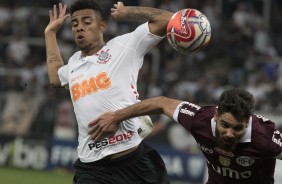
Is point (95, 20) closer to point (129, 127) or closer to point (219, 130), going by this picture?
point (129, 127)

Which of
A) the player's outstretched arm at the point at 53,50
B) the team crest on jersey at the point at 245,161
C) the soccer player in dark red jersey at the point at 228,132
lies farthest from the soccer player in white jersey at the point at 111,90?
the team crest on jersey at the point at 245,161

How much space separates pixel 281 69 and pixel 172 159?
3358mm

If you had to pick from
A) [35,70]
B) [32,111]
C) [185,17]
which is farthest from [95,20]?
[35,70]

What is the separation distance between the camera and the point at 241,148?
6.67 metres

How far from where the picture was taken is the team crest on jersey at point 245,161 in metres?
6.70

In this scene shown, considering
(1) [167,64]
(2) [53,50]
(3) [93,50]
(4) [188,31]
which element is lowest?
(1) [167,64]

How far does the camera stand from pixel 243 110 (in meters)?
6.44

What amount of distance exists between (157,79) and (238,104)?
1236 cm

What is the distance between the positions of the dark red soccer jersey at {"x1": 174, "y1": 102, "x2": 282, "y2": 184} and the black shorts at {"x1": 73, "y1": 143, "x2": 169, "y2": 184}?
2.60 ft

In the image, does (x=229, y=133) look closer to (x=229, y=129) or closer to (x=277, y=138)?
(x=229, y=129)

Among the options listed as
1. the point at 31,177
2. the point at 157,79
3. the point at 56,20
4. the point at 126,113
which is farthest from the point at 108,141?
the point at 157,79

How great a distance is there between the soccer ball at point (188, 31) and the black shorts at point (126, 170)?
1078 millimetres

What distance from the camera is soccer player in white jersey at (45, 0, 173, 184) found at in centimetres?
747

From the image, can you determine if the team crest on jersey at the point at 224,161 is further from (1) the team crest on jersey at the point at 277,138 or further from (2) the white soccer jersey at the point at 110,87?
(2) the white soccer jersey at the point at 110,87
